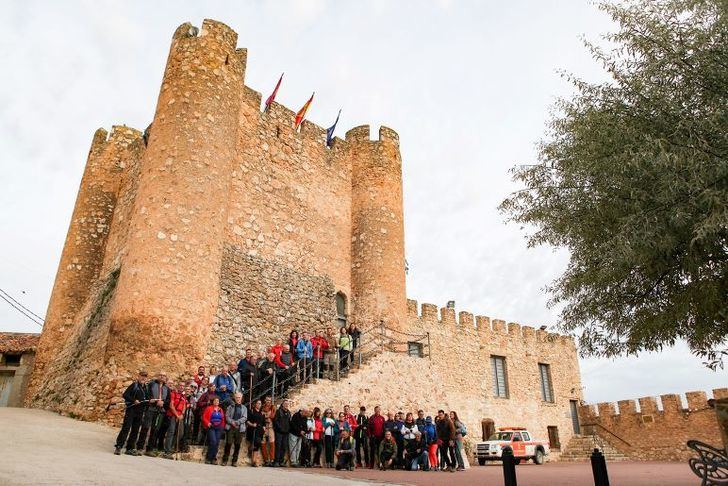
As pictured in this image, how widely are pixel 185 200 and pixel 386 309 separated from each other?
7425 millimetres

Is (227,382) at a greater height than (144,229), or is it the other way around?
(144,229)

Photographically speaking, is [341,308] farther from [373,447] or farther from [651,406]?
[651,406]

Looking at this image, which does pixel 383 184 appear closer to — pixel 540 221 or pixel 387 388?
pixel 387 388

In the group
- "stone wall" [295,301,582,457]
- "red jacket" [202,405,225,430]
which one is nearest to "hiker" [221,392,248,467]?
"red jacket" [202,405,225,430]

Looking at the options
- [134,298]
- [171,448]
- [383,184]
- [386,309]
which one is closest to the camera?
[171,448]

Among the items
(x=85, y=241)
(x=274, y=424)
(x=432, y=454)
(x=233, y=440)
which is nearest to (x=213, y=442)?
(x=233, y=440)

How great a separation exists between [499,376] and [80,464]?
21.7 m

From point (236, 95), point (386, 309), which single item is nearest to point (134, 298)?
point (236, 95)

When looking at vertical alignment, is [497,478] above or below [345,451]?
below

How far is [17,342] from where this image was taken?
2103 cm

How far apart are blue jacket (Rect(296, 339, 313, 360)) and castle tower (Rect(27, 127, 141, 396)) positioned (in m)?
7.79

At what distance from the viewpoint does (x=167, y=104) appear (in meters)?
14.1

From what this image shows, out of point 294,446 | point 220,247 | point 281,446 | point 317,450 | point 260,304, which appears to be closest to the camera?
point 281,446

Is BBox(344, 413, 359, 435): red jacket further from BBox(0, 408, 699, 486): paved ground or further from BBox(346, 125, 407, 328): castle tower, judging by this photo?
BBox(346, 125, 407, 328): castle tower
